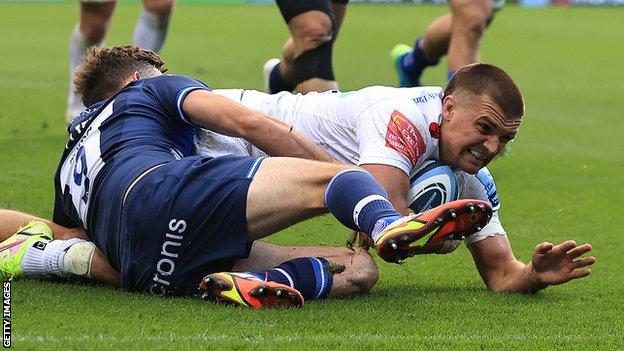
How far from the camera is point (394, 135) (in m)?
4.62

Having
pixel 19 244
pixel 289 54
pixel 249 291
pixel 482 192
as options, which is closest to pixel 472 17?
pixel 289 54

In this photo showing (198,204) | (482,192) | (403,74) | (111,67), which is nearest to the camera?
(198,204)

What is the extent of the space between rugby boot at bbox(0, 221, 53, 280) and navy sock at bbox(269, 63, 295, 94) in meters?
3.85

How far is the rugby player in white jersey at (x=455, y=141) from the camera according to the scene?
459cm

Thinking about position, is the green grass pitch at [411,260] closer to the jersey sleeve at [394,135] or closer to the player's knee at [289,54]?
the jersey sleeve at [394,135]

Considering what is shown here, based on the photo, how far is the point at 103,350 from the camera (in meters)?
3.42

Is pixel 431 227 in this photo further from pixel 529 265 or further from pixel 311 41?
pixel 311 41

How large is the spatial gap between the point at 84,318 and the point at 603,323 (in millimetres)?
1694

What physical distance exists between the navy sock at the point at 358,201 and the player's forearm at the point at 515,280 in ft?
2.91

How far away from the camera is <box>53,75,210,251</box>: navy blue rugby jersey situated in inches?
175

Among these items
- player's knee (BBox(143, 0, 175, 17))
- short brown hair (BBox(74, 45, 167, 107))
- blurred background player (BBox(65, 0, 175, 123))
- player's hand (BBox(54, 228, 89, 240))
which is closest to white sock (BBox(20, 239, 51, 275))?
Answer: player's hand (BBox(54, 228, 89, 240))

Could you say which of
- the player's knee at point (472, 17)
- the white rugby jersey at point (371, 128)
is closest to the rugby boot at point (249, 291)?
the white rugby jersey at point (371, 128)

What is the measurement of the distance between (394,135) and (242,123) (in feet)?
1.84

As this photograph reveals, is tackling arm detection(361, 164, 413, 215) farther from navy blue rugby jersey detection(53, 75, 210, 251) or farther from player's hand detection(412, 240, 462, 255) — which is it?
navy blue rugby jersey detection(53, 75, 210, 251)
